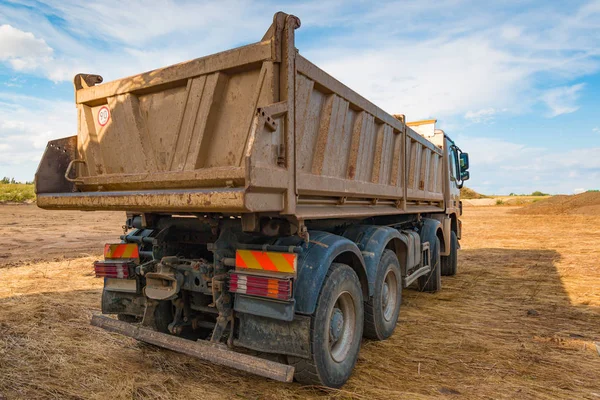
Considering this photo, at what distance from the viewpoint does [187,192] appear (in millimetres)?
2793

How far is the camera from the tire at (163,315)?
3.71 meters

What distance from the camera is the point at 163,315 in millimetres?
3779

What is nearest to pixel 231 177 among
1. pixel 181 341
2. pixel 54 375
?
pixel 181 341

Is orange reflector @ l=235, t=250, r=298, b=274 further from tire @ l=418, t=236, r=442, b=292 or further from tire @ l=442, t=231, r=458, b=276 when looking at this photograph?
tire @ l=442, t=231, r=458, b=276

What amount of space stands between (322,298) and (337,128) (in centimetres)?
157

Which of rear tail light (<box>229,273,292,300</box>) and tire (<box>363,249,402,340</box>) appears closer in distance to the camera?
rear tail light (<box>229,273,292,300</box>)

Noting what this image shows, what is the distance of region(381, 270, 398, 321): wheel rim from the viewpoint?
467 cm

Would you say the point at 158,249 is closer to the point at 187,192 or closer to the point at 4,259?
the point at 187,192

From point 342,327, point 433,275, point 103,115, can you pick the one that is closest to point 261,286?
point 342,327

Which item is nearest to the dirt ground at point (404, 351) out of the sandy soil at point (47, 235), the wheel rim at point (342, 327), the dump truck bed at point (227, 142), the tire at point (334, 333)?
the tire at point (334, 333)

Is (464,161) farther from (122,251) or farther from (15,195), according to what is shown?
(15,195)

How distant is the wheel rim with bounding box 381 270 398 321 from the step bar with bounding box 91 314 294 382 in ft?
7.00

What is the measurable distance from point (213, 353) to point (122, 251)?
1698mm

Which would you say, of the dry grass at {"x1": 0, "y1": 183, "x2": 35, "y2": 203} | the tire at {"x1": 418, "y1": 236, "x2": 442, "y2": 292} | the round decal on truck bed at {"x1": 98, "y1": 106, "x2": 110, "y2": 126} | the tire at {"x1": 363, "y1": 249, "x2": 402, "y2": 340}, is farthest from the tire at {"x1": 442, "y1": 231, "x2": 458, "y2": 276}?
the dry grass at {"x1": 0, "y1": 183, "x2": 35, "y2": 203}
